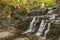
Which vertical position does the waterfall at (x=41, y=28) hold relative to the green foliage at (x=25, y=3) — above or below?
below

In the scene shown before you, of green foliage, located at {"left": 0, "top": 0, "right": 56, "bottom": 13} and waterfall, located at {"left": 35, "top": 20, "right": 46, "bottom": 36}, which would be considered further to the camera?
green foliage, located at {"left": 0, "top": 0, "right": 56, "bottom": 13}

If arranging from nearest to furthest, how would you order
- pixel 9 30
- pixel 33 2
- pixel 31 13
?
pixel 9 30 → pixel 31 13 → pixel 33 2

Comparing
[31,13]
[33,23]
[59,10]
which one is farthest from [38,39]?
[31,13]

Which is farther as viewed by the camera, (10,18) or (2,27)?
(10,18)

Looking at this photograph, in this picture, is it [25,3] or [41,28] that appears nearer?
[41,28]

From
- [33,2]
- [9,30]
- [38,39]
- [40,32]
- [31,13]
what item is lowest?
[38,39]

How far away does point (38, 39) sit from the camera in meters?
14.2

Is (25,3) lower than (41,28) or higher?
higher

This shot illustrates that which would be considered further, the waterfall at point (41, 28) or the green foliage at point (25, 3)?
the green foliage at point (25, 3)

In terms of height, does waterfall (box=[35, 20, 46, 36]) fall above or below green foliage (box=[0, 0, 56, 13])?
below

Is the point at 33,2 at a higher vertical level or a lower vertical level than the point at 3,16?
higher

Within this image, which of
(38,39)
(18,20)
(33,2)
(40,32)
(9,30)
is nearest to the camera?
(38,39)

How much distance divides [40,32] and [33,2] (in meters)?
14.7

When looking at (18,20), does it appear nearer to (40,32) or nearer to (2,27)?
(2,27)
